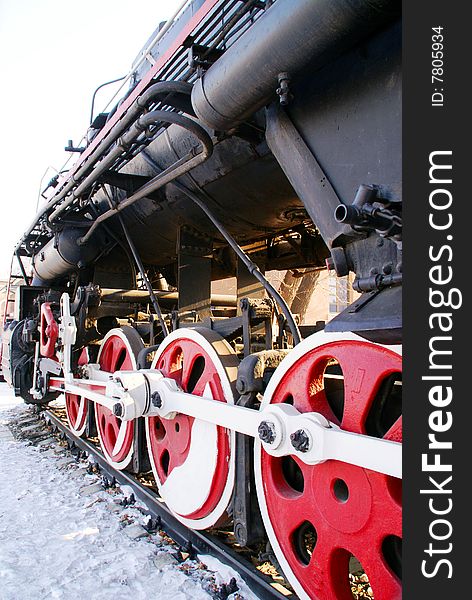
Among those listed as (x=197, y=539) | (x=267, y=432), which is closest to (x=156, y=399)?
(x=197, y=539)

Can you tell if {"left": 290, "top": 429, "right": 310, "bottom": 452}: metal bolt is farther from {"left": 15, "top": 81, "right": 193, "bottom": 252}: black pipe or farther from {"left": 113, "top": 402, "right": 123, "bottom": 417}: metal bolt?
{"left": 15, "top": 81, "right": 193, "bottom": 252}: black pipe

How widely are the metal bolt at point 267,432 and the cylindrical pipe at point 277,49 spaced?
1266 mm

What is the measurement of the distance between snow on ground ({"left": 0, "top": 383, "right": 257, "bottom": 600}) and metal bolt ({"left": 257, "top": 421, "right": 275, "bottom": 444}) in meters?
0.81

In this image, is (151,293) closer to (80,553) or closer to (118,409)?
(118,409)

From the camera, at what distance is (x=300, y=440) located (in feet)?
5.80

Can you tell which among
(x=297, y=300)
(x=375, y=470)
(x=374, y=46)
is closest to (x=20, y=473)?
(x=375, y=470)

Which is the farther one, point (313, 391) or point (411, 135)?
point (313, 391)

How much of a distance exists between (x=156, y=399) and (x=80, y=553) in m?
0.94

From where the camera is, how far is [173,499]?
2785 mm

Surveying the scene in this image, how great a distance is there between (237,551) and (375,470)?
139 centimetres

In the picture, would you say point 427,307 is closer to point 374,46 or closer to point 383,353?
point 383,353

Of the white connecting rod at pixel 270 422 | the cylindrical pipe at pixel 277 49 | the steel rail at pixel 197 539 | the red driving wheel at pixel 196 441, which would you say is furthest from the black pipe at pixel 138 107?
the steel rail at pixel 197 539

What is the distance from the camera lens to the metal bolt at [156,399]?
9.19ft

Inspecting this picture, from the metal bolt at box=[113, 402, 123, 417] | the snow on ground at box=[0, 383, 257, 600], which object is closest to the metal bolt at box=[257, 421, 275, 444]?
the snow on ground at box=[0, 383, 257, 600]
